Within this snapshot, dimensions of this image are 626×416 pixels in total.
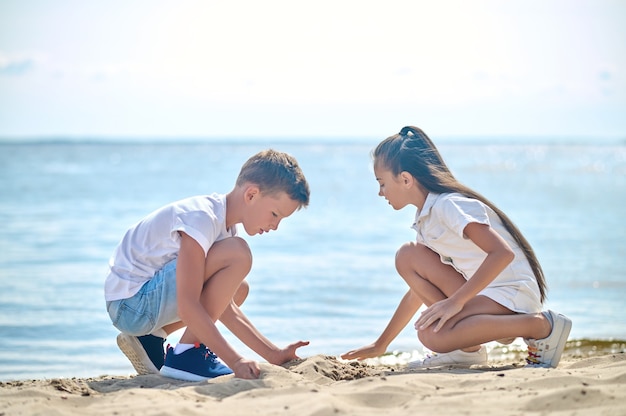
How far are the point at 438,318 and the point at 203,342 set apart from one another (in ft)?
3.71

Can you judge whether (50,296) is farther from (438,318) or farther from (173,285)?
(438,318)

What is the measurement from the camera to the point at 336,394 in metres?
2.99

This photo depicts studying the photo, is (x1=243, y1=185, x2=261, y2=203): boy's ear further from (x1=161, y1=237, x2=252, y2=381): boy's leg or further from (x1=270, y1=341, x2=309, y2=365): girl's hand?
(x1=270, y1=341, x2=309, y2=365): girl's hand

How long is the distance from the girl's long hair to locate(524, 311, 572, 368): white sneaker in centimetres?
21

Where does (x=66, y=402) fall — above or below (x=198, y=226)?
below

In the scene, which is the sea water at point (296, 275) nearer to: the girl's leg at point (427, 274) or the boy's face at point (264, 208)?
the girl's leg at point (427, 274)

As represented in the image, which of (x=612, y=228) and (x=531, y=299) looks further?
(x=612, y=228)

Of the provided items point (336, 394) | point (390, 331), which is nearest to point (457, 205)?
point (390, 331)

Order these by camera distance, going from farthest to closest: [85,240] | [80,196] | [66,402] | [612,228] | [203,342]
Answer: [80,196] < [612,228] < [85,240] < [203,342] < [66,402]

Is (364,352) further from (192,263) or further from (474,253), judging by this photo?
(192,263)

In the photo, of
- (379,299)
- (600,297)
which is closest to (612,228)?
(600,297)

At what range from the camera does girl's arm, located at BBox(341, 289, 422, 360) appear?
4.25 meters

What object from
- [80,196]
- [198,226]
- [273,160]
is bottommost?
[80,196]

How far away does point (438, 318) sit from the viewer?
12.3ft
